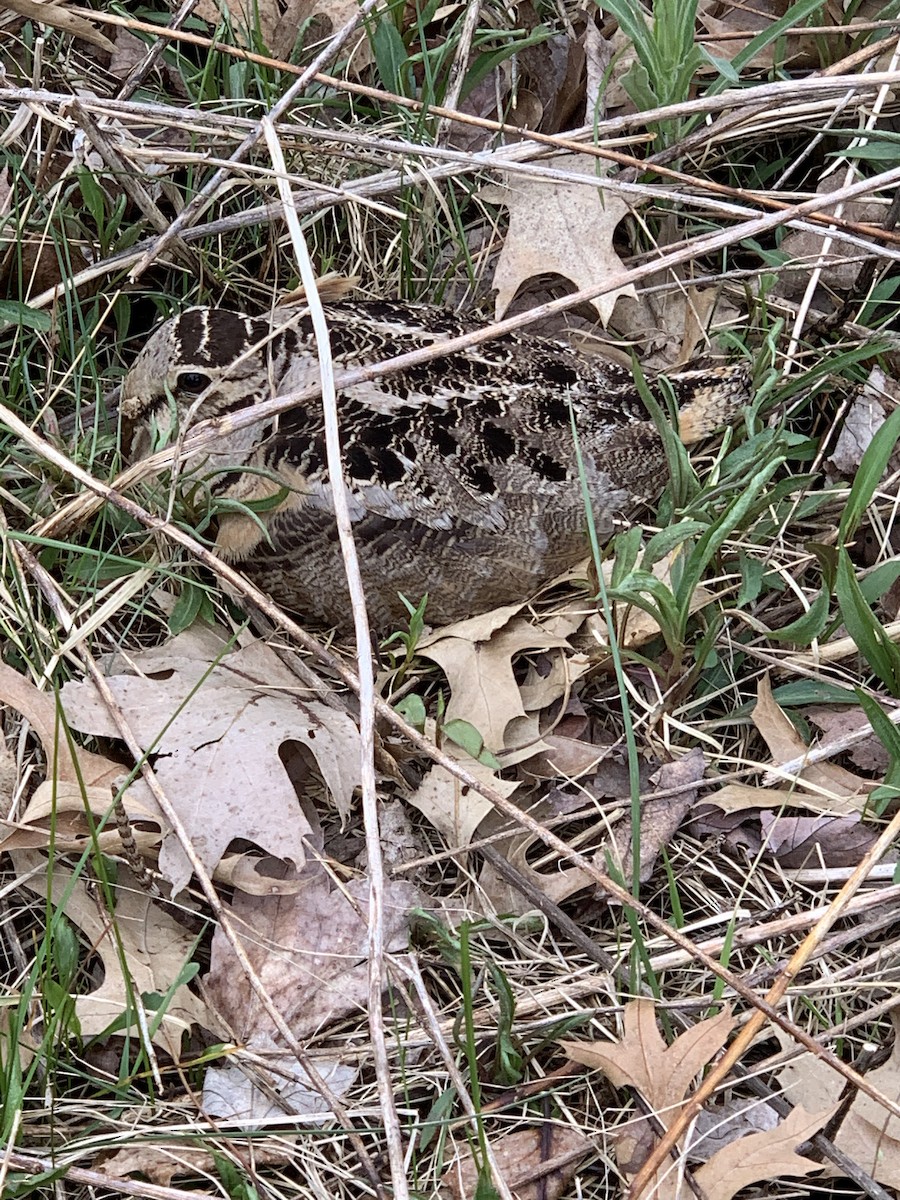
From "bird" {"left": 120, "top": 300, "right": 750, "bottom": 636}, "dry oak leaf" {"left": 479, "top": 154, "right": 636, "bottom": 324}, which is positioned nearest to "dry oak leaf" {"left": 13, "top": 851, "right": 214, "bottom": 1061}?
→ "bird" {"left": 120, "top": 300, "right": 750, "bottom": 636}

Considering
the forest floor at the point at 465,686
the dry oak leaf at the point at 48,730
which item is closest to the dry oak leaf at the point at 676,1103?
the forest floor at the point at 465,686

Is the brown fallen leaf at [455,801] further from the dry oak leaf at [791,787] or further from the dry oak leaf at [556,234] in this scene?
the dry oak leaf at [556,234]

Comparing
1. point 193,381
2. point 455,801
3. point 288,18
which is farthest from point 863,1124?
point 288,18

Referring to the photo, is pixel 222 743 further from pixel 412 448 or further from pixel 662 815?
pixel 662 815

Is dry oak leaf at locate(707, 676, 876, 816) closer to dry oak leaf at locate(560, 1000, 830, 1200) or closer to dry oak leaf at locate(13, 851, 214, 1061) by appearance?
dry oak leaf at locate(560, 1000, 830, 1200)

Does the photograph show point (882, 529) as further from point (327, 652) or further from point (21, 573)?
point (21, 573)
